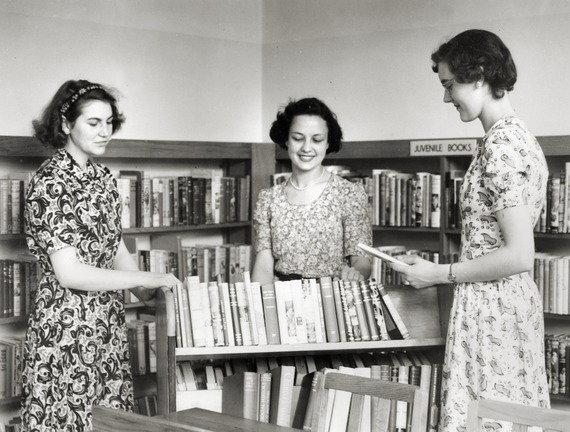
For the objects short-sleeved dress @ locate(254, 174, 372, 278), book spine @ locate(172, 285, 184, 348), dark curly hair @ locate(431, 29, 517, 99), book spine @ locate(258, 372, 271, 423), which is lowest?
book spine @ locate(258, 372, 271, 423)

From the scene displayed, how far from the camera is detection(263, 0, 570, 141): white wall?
485cm

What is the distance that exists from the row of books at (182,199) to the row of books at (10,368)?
0.98 meters

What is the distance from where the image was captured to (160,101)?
546 cm

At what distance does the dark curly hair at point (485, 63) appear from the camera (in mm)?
2529

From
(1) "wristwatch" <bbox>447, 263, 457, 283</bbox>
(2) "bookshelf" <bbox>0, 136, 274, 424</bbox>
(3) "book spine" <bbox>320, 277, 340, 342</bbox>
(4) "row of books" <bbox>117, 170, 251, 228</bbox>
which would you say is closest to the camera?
(1) "wristwatch" <bbox>447, 263, 457, 283</bbox>

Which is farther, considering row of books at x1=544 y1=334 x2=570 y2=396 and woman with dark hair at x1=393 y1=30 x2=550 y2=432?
row of books at x1=544 y1=334 x2=570 y2=396

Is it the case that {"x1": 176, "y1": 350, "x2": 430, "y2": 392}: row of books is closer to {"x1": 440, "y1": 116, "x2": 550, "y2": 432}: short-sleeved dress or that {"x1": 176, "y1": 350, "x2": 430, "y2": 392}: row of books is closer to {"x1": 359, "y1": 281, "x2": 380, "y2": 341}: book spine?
{"x1": 359, "y1": 281, "x2": 380, "y2": 341}: book spine

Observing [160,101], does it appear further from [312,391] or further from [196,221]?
[312,391]

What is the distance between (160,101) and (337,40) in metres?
1.29

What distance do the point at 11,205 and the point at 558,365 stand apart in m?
3.01

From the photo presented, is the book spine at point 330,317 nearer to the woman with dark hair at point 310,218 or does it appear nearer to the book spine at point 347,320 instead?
the book spine at point 347,320

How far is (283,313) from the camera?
2.90m

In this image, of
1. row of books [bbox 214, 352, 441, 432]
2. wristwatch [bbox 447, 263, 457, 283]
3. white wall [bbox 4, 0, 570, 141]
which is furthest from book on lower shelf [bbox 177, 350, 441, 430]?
white wall [bbox 4, 0, 570, 141]

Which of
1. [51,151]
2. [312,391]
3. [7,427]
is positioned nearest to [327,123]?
[312,391]
